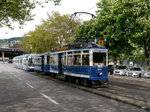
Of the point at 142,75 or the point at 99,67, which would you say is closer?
the point at 99,67

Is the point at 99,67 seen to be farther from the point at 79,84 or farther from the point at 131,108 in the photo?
the point at 131,108

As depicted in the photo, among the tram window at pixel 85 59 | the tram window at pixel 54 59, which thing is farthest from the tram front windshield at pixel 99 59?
the tram window at pixel 54 59

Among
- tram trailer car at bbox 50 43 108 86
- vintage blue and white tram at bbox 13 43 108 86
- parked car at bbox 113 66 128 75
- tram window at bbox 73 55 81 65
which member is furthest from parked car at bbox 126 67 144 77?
tram window at bbox 73 55 81 65

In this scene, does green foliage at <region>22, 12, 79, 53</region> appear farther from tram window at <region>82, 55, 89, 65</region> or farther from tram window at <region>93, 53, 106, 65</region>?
tram window at <region>93, 53, 106, 65</region>

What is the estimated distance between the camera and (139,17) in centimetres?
2462

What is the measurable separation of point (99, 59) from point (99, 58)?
76mm

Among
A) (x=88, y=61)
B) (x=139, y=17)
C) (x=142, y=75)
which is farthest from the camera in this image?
(x=142, y=75)

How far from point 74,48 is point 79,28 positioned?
73.4ft

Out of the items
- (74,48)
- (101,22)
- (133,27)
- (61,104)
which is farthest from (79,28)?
(61,104)

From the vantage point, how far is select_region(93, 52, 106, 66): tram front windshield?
574 inches

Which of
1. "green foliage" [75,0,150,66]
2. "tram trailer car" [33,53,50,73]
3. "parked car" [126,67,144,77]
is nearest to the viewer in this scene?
"green foliage" [75,0,150,66]

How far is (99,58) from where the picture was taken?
48.7 ft

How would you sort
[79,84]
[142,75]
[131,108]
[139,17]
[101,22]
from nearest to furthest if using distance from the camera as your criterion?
[131,108] < [79,84] < [139,17] < [142,75] < [101,22]

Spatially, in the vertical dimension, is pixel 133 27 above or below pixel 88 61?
above
